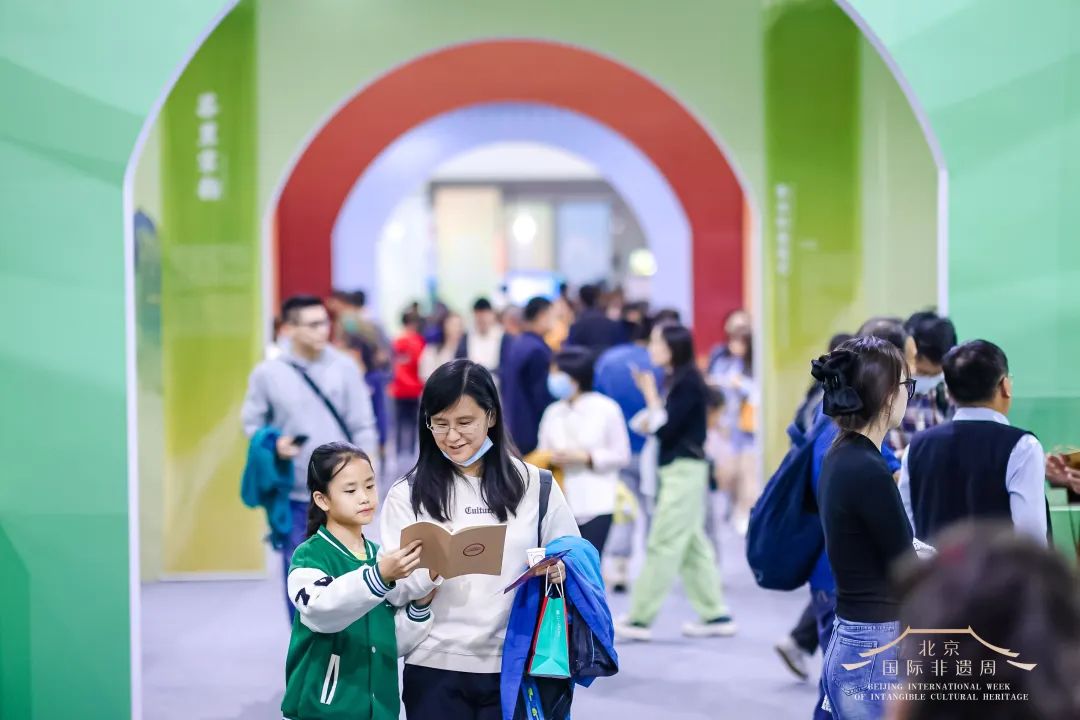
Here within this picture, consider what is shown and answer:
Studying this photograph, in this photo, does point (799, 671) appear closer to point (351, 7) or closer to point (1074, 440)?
point (1074, 440)

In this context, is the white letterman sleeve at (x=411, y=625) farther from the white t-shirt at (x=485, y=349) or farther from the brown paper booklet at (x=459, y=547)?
the white t-shirt at (x=485, y=349)

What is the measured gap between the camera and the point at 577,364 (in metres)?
5.61

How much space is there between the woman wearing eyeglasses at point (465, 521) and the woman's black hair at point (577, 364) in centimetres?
283

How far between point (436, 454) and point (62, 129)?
6.55 feet

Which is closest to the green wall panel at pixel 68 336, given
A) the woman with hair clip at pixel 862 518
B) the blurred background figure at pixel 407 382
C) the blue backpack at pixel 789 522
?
the blue backpack at pixel 789 522

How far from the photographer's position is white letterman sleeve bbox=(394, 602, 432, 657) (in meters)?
2.69

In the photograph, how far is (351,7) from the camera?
788 centimetres

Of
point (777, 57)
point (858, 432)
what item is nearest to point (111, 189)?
point (858, 432)

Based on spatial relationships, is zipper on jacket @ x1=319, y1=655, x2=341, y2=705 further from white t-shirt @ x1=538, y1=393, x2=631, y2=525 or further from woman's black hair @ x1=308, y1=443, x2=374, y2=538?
white t-shirt @ x1=538, y1=393, x2=631, y2=525

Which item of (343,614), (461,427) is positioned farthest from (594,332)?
(343,614)

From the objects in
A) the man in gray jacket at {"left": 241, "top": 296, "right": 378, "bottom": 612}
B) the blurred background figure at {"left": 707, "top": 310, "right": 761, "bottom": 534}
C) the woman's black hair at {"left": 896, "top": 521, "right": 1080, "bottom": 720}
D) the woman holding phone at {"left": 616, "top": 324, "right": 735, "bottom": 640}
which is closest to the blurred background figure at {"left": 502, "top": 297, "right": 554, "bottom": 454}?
the woman holding phone at {"left": 616, "top": 324, "right": 735, "bottom": 640}

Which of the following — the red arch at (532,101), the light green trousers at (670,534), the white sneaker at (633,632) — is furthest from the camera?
the red arch at (532,101)

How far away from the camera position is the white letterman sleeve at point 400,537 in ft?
8.53

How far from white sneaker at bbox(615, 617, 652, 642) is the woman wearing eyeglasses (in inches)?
129
